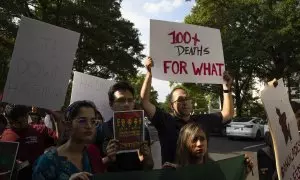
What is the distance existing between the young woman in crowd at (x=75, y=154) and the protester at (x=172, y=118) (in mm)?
861

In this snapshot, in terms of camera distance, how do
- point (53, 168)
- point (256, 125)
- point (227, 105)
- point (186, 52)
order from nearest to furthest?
point (53, 168)
point (227, 105)
point (186, 52)
point (256, 125)

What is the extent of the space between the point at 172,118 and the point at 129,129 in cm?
77

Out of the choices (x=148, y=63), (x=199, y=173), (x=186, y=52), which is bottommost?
(x=199, y=173)

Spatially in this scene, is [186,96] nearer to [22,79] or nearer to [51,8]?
[22,79]

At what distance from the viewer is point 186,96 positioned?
3689 millimetres

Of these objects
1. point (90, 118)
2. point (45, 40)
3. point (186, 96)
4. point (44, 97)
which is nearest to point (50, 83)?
point (44, 97)

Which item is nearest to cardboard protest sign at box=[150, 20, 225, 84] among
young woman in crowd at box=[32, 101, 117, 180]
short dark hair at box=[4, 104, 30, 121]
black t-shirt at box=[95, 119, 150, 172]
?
black t-shirt at box=[95, 119, 150, 172]

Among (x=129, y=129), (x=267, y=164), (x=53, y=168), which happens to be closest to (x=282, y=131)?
(x=267, y=164)

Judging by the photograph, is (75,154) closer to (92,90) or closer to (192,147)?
(192,147)

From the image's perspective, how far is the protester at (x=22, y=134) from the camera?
13.2 ft

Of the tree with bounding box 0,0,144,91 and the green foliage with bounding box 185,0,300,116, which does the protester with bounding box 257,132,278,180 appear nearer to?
the tree with bounding box 0,0,144,91

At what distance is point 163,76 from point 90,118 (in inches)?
61.6

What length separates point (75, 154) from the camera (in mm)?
2586

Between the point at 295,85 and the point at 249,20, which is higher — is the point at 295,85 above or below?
below
